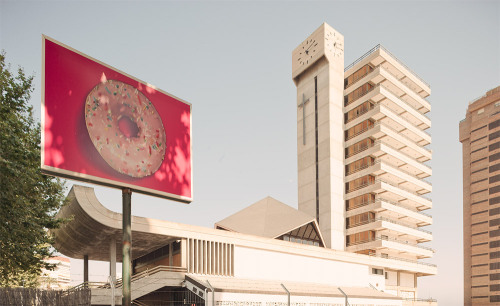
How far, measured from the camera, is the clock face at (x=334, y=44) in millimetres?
69125

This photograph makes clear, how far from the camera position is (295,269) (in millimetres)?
41281

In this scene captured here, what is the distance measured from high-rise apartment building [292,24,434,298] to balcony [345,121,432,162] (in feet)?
0.55

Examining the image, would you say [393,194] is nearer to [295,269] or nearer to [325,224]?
[325,224]

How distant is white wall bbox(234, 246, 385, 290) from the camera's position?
3759 centimetres

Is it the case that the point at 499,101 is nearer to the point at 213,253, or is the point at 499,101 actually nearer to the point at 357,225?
the point at 357,225

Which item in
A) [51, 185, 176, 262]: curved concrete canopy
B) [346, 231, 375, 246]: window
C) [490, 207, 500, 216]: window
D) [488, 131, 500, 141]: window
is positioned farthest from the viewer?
[488, 131, 500, 141]: window

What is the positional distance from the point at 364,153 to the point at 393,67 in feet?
55.5

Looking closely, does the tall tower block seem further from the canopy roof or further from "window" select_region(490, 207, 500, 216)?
"window" select_region(490, 207, 500, 216)

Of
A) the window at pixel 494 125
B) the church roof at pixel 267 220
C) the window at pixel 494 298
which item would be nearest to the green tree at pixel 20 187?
the church roof at pixel 267 220

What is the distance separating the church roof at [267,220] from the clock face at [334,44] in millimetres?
30924

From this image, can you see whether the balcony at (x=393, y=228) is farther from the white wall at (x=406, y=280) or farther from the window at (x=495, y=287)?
A: the window at (x=495, y=287)

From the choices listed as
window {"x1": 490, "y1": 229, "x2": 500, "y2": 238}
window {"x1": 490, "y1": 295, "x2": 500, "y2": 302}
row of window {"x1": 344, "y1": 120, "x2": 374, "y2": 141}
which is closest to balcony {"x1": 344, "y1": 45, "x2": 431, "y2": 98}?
row of window {"x1": 344, "y1": 120, "x2": 374, "y2": 141}

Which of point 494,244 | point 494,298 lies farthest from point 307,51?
point 494,298

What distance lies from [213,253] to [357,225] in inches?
1414
